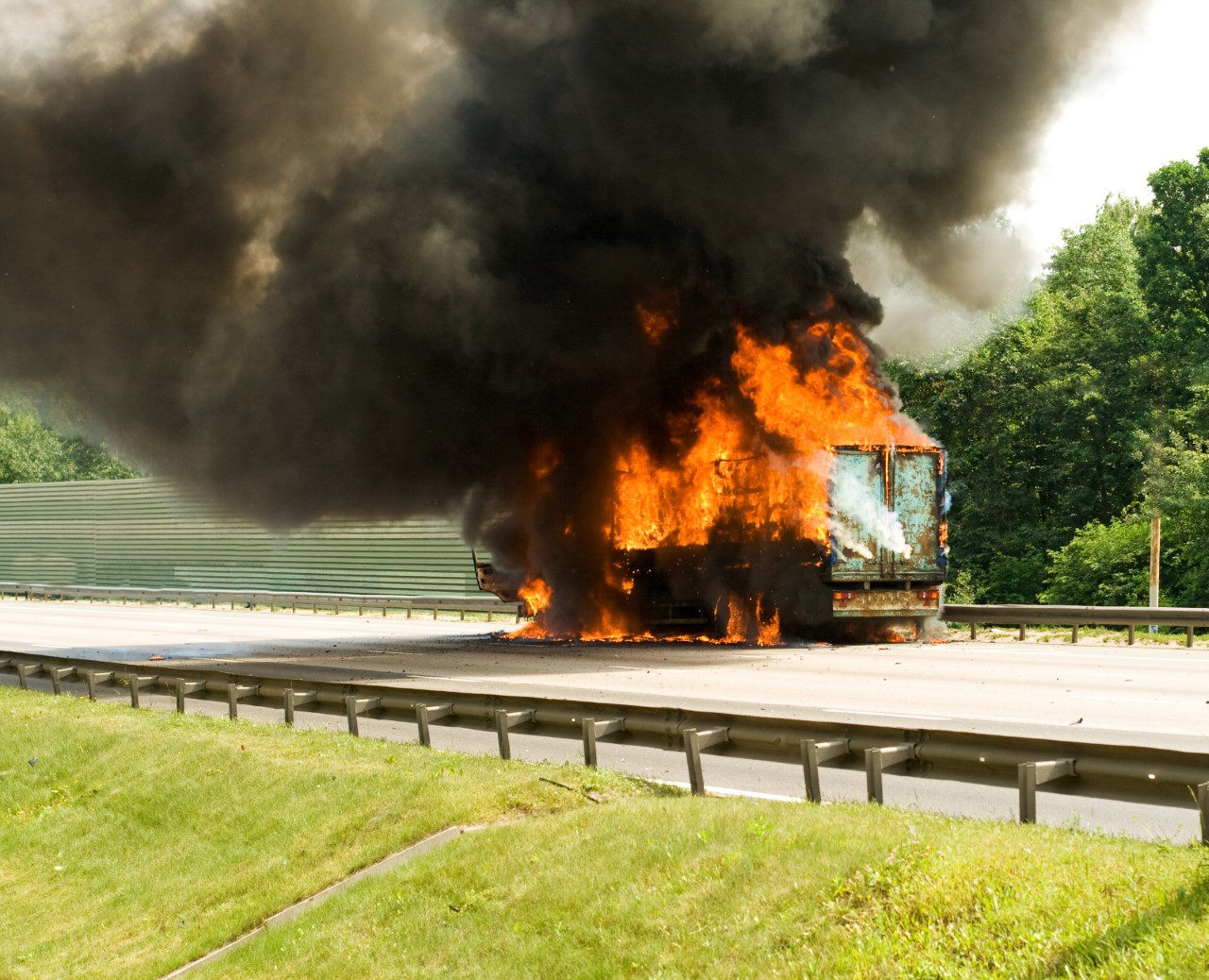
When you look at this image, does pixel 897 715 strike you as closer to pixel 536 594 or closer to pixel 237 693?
pixel 237 693

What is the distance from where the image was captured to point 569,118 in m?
25.0

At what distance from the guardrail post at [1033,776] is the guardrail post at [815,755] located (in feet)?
3.90

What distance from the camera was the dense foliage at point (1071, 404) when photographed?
39250mm

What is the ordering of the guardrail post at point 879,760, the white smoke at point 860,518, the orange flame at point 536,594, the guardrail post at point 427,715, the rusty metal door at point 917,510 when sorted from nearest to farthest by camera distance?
1. the guardrail post at point 879,760
2. the guardrail post at point 427,715
3. the white smoke at point 860,518
4. the rusty metal door at point 917,510
5. the orange flame at point 536,594

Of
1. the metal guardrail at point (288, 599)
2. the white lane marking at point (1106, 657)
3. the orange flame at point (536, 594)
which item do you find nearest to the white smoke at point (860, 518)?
the white lane marking at point (1106, 657)

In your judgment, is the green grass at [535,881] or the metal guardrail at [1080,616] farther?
the metal guardrail at [1080,616]

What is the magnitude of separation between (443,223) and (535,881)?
19.8 metres

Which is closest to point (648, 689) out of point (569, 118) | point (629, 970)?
point (629, 970)

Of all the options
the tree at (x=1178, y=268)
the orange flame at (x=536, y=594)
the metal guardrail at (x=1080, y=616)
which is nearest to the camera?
the metal guardrail at (x=1080, y=616)

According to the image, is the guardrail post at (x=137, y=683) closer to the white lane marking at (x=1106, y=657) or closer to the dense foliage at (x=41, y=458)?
the white lane marking at (x=1106, y=657)

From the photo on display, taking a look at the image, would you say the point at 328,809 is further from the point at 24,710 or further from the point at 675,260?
the point at 675,260

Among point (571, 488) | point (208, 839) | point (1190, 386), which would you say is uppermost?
point (1190, 386)

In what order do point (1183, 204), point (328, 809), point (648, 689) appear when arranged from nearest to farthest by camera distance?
point (328, 809)
point (648, 689)
point (1183, 204)

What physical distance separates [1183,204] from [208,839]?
37633 mm
